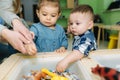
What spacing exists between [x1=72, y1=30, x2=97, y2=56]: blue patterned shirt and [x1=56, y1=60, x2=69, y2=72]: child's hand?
0.08 meters

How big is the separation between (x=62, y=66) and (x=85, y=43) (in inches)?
5.7

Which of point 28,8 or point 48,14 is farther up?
point 48,14

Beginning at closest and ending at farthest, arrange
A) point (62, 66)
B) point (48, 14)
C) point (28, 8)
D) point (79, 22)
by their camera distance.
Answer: point (62, 66) → point (79, 22) → point (48, 14) → point (28, 8)

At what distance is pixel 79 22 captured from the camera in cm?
81

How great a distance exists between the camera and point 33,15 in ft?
17.3

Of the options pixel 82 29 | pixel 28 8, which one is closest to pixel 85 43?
pixel 82 29

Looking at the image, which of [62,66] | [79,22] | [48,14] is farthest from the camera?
[48,14]

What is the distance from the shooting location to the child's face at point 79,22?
81 centimetres

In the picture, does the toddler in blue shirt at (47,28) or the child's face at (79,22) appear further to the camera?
the toddler in blue shirt at (47,28)

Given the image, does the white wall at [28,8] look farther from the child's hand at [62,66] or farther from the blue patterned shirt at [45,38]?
the child's hand at [62,66]

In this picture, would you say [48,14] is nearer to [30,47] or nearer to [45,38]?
[45,38]

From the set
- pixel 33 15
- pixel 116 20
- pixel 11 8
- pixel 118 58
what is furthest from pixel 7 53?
pixel 33 15

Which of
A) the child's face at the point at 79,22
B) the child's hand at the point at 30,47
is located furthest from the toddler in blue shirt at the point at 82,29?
the child's hand at the point at 30,47

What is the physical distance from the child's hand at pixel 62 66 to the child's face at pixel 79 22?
0.17 m
